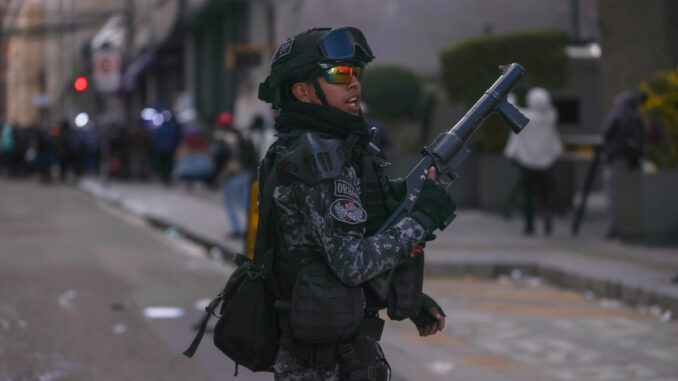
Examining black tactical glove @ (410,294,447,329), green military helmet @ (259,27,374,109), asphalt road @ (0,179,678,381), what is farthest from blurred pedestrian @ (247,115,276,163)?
green military helmet @ (259,27,374,109)

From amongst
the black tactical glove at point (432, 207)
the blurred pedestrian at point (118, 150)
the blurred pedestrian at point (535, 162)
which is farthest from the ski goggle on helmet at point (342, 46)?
the blurred pedestrian at point (118, 150)

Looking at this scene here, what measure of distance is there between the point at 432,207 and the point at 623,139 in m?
10.9

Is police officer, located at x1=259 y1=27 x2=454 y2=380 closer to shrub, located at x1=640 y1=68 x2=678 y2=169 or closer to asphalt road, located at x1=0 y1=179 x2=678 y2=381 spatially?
asphalt road, located at x1=0 y1=179 x2=678 y2=381

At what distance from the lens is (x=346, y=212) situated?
10.6 ft

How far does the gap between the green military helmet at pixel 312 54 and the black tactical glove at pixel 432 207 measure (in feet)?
1.34

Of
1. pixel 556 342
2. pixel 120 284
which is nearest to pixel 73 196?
pixel 120 284

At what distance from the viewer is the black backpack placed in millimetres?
3441

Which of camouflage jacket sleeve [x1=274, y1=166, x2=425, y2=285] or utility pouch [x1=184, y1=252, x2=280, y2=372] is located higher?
camouflage jacket sleeve [x1=274, y1=166, x2=425, y2=285]

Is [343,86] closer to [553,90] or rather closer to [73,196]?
[553,90]

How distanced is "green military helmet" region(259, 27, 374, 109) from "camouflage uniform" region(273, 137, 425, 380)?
23cm

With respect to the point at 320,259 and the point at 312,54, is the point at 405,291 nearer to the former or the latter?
the point at 320,259

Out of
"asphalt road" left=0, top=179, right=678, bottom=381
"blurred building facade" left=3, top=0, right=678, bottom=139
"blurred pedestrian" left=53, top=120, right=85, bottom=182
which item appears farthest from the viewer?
"blurred pedestrian" left=53, top=120, right=85, bottom=182

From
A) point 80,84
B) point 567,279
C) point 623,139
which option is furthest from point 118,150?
point 567,279

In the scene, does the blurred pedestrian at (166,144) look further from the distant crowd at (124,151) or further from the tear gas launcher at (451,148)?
the tear gas launcher at (451,148)
